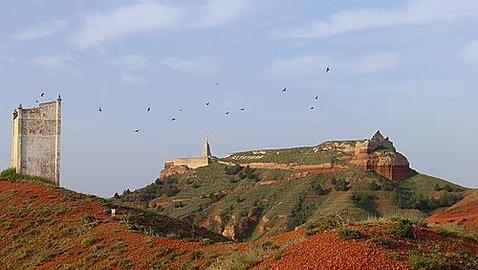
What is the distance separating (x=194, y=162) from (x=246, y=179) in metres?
13.7

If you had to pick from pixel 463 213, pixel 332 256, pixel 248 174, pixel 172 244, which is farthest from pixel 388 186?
pixel 332 256

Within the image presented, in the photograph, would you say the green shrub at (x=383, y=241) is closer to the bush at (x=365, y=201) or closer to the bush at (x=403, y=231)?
the bush at (x=403, y=231)

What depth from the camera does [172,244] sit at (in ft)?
76.2

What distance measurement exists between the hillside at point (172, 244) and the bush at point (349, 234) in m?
0.02

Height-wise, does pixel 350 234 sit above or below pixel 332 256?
above

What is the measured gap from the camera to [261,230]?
58594 millimetres

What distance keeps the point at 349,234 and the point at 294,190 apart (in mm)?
50886

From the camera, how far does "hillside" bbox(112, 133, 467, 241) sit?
58688mm

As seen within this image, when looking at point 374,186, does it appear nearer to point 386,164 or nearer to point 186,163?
point 386,164

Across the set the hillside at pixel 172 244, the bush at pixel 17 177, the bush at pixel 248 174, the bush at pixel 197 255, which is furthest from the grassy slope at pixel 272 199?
the bush at pixel 197 255

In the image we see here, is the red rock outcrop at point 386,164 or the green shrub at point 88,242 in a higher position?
the red rock outcrop at point 386,164

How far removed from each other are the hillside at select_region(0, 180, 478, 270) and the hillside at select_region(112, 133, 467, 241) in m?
24.3

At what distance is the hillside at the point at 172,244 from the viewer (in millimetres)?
15109

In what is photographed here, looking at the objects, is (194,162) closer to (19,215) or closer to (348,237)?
(19,215)
